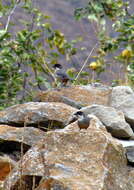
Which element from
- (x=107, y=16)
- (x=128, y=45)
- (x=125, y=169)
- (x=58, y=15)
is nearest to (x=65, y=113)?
(x=125, y=169)

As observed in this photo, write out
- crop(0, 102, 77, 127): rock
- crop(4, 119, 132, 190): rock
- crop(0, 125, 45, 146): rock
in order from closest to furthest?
1. crop(4, 119, 132, 190): rock
2. crop(0, 125, 45, 146): rock
3. crop(0, 102, 77, 127): rock

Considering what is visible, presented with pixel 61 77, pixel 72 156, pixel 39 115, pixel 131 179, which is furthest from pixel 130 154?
pixel 61 77

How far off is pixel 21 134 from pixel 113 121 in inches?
35.6

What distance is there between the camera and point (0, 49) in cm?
864

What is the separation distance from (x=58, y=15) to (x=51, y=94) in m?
48.4

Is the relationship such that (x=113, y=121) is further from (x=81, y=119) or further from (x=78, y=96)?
(x=78, y=96)

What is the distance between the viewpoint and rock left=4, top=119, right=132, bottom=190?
4277mm

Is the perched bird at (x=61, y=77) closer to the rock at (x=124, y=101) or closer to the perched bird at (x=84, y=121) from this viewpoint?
the rock at (x=124, y=101)

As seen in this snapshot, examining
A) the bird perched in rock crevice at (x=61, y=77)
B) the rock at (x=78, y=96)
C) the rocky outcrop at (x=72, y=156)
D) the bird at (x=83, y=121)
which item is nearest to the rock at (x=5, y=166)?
the rocky outcrop at (x=72, y=156)

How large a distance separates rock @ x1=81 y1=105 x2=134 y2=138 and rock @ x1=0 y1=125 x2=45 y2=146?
56 centimetres

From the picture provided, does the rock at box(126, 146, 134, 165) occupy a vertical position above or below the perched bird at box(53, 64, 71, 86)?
above

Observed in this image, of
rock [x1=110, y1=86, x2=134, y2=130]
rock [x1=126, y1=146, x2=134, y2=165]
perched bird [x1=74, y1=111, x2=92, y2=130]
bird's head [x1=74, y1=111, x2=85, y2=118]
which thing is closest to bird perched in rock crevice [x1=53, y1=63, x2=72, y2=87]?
rock [x1=110, y1=86, x2=134, y2=130]

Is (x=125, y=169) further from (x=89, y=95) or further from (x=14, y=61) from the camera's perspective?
(x=14, y=61)

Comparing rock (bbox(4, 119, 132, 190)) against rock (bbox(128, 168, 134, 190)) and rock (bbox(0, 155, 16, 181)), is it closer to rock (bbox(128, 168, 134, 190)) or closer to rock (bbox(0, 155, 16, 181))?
rock (bbox(128, 168, 134, 190))
